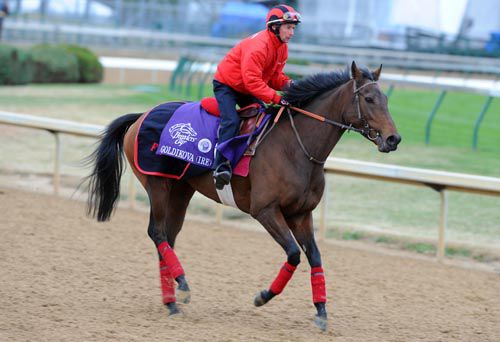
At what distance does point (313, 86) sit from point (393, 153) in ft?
23.3

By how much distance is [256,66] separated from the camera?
5973 mm

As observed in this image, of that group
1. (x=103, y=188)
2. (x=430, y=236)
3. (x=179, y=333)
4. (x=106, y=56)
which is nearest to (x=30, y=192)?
(x=103, y=188)

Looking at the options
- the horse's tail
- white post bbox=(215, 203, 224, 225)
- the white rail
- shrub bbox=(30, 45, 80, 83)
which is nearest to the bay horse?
the horse's tail

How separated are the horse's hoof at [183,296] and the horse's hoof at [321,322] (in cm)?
95

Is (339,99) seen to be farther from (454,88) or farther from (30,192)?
(454,88)

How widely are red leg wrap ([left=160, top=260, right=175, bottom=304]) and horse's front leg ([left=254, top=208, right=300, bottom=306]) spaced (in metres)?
0.68

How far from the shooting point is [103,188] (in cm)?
688

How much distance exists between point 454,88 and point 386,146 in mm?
7761

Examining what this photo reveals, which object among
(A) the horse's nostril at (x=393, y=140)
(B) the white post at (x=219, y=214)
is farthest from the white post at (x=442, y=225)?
(A) the horse's nostril at (x=393, y=140)

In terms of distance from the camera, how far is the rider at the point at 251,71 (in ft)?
19.5

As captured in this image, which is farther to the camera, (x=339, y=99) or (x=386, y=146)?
(x=339, y=99)

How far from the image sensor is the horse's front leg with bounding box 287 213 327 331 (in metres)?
5.80

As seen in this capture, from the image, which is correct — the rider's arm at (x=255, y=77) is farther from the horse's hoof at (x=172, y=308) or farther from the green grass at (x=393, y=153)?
the green grass at (x=393, y=153)

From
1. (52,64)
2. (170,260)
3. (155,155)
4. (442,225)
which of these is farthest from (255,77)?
(52,64)
